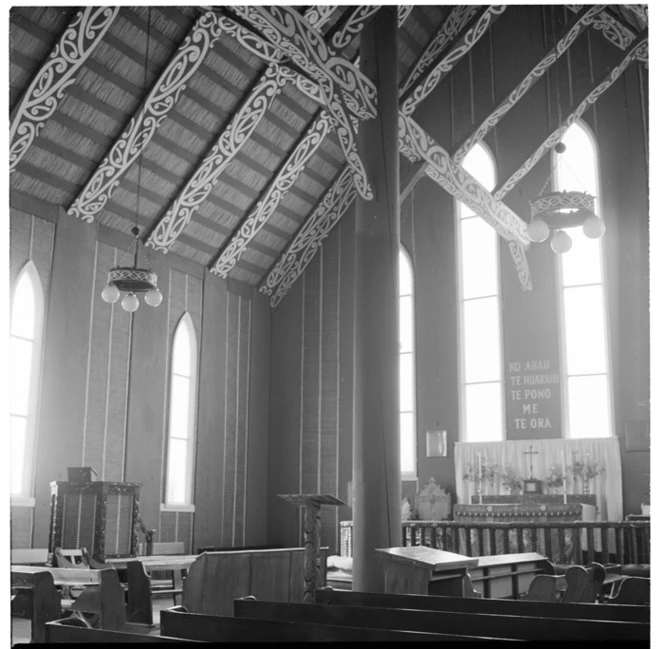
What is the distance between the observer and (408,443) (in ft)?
44.2

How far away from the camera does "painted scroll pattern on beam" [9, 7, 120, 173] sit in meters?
8.90

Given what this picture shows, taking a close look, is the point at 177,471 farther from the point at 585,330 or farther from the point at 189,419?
the point at 585,330

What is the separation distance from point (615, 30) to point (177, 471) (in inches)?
353

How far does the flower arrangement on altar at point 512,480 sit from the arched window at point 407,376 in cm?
146

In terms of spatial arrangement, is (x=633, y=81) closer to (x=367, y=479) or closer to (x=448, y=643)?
(x=367, y=479)

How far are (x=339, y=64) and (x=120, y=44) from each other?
3.25 metres

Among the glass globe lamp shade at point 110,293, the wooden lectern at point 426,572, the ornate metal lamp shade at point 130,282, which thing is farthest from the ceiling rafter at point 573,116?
the wooden lectern at point 426,572

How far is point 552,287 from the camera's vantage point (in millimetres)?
12836

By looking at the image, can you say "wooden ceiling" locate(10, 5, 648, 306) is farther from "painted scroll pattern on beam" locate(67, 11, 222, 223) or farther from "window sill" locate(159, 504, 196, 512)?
"window sill" locate(159, 504, 196, 512)

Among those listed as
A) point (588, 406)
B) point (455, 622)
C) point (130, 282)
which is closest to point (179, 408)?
point (130, 282)

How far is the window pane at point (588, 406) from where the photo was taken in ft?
40.3

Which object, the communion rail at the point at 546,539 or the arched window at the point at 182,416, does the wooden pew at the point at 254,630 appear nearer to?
the communion rail at the point at 546,539

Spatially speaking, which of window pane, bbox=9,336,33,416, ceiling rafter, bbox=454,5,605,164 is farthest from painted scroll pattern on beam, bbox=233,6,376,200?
window pane, bbox=9,336,33,416

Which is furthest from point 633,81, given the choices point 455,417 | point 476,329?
point 455,417
